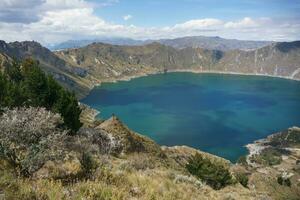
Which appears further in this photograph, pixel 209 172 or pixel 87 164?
pixel 209 172

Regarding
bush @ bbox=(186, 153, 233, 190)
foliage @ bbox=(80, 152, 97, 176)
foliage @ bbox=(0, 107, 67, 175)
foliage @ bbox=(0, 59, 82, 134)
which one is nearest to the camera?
foliage @ bbox=(0, 107, 67, 175)

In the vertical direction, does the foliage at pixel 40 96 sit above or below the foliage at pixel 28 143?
below

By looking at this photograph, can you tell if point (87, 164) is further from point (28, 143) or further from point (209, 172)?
point (209, 172)

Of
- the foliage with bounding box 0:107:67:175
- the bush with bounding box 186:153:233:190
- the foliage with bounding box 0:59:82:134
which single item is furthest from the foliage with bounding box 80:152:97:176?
the foliage with bounding box 0:59:82:134

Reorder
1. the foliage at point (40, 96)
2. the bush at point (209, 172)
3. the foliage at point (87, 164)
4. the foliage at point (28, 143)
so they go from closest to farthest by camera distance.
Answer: the foliage at point (28, 143), the foliage at point (87, 164), the bush at point (209, 172), the foliage at point (40, 96)

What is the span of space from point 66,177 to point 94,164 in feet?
6.49

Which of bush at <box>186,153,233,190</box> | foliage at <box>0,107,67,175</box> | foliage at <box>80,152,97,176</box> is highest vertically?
foliage at <box>0,107,67,175</box>

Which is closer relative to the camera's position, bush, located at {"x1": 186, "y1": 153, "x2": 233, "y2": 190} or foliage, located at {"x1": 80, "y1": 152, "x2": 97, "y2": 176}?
foliage, located at {"x1": 80, "y1": 152, "x2": 97, "y2": 176}

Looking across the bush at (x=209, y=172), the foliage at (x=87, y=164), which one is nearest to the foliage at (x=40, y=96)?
the bush at (x=209, y=172)

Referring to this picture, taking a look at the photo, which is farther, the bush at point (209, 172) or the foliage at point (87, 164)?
the bush at point (209, 172)

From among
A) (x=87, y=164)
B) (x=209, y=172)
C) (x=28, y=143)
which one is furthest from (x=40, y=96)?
(x=87, y=164)

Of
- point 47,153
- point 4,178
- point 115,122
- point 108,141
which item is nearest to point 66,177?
point 47,153

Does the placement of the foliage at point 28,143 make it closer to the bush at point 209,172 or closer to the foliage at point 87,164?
the foliage at point 87,164

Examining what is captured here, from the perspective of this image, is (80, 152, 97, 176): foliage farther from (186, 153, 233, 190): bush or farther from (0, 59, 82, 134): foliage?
(0, 59, 82, 134): foliage
